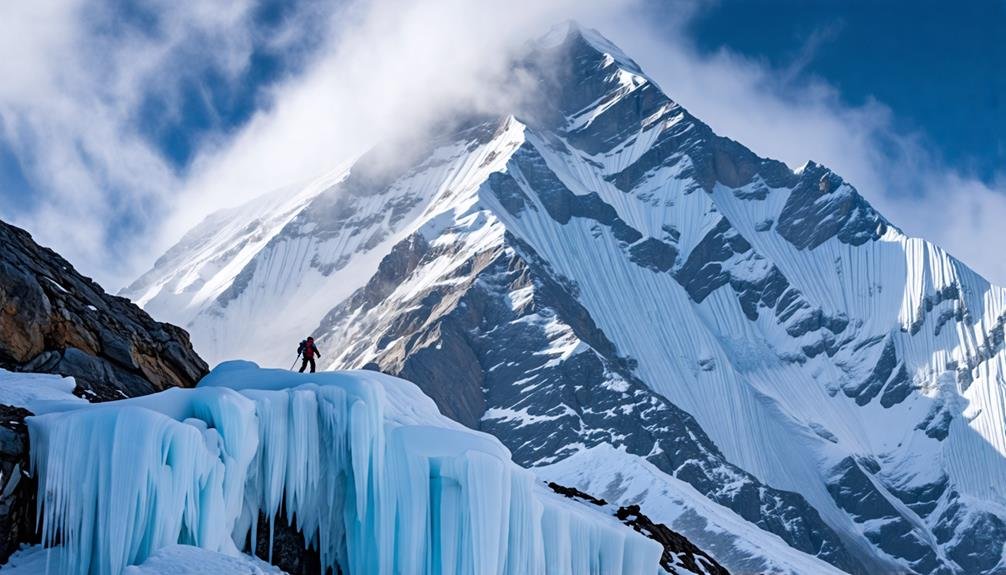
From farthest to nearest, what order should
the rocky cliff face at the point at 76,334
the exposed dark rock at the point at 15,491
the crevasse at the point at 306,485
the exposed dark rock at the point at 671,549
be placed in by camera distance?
the exposed dark rock at the point at 671,549 < the rocky cliff face at the point at 76,334 < the crevasse at the point at 306,485 < the exposed dark rock at the point at 15,491

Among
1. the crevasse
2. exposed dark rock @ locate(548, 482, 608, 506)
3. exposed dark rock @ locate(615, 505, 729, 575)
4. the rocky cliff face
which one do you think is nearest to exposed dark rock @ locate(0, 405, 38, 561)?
the crevasse

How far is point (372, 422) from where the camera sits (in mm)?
40438

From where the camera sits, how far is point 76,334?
4650 cm

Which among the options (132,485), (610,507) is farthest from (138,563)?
(610,507)

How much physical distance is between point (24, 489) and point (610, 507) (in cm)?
2060

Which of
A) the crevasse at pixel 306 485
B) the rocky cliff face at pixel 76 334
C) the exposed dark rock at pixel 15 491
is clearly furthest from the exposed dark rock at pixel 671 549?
the exposed dark rock at pixel 15 491

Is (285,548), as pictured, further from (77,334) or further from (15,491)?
(77,334)

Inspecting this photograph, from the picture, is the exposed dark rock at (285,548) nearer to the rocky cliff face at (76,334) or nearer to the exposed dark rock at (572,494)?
the rocky cliff face at (76,334)

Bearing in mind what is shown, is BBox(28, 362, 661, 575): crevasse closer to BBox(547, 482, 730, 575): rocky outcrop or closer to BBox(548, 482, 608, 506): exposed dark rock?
BBox(547, 482, 730, 575): rocky outcrop

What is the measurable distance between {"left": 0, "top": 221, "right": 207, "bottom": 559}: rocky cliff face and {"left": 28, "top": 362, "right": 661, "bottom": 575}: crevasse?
355cm

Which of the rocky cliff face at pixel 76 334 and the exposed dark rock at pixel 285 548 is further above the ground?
the rocky cliff face at pixel 76 334

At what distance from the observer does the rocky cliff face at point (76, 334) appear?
44.4 m

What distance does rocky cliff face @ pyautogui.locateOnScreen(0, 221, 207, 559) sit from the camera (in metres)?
44.4

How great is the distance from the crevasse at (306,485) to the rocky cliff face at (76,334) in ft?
11.6
